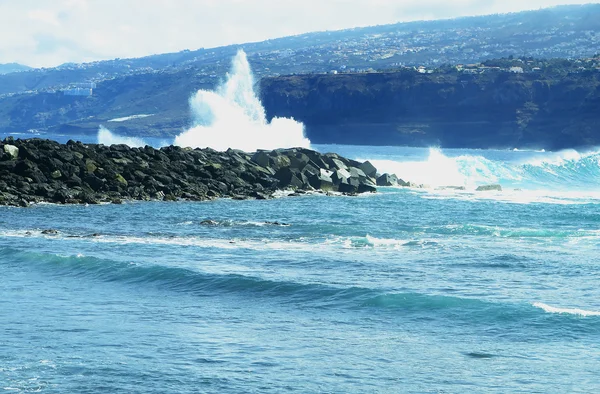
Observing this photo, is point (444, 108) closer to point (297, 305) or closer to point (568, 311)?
point (297, 305)

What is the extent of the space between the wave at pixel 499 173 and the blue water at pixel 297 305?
1000 inches

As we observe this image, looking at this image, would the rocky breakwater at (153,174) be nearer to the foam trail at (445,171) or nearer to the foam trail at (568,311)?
the foam trail at (445,171)

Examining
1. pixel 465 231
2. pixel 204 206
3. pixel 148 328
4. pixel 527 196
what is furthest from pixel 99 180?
pixel 148 328

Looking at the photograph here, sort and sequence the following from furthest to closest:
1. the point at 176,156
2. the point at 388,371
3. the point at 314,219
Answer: the point at 176,156, the point at 314,219, the point at 388,371

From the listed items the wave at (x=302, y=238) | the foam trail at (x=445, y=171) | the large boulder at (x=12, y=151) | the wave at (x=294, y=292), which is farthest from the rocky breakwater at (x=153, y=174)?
the wave at (x=294, y=292)

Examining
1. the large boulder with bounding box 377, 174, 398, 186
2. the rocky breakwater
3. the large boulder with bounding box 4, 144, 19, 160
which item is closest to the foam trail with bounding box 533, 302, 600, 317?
the rocky breakwater

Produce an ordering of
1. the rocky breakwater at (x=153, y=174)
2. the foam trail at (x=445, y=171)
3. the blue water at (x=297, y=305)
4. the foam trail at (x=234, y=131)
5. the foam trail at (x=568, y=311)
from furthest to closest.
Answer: the foam trail at (x=234, y=131) < the foam trail at (x=445, y=171) < the rocky breakwater at (x=153, y=174) < the foam trail at (x=568, y=311) < the blue water at (x=297, y=305)

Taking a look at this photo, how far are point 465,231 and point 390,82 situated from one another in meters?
134

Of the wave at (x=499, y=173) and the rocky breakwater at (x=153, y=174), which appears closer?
the rocky breakwater at (x=153, y=174)

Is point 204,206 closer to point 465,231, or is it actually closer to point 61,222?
point 61,222

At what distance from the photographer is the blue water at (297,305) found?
1166 cm

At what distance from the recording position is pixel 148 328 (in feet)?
46.1

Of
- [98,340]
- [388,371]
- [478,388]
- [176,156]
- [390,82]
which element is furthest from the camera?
[390,82]

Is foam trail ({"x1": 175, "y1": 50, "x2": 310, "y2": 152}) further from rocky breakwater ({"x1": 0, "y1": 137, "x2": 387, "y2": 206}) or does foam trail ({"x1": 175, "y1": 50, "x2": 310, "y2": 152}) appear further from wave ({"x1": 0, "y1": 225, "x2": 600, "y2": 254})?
wave ({"x1": 0, "y1": 225, "x2": 600, "y2": 254})
